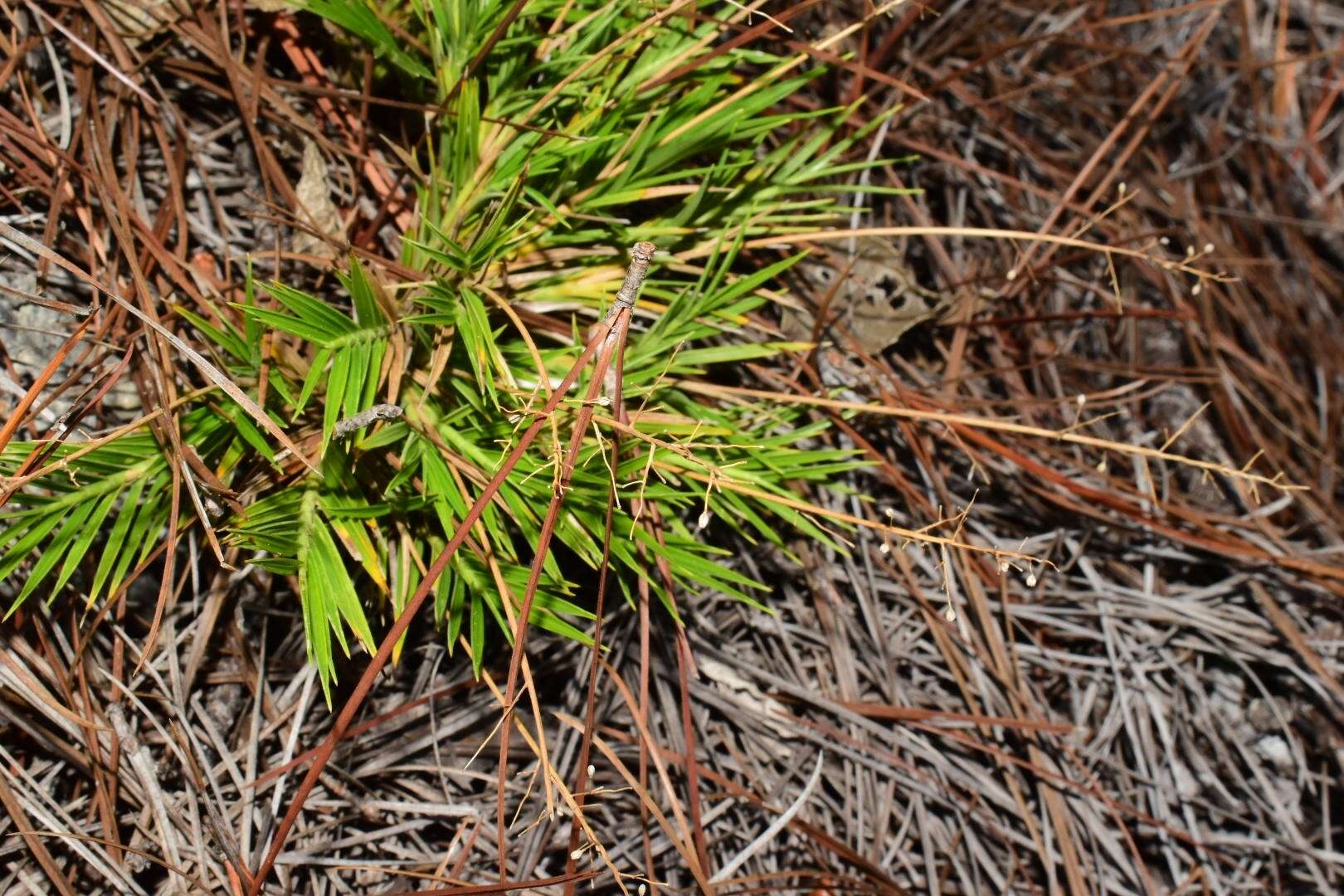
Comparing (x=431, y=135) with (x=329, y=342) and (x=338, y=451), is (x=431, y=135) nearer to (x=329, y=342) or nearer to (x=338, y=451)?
(x=329, y=342)

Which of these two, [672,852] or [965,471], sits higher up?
[965,471]

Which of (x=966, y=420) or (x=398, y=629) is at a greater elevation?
(x=966, y=420)

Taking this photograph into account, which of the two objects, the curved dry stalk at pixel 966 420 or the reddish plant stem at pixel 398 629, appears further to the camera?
the curved dry stalk at pixel 966 420

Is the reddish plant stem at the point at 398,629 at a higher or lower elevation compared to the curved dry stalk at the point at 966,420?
lower

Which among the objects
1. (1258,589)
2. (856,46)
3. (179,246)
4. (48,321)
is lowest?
(1258,589)

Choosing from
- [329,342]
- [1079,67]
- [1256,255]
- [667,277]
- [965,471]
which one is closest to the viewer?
[329,342]

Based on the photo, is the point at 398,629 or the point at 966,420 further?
the point at 966,420

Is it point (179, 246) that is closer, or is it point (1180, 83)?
point (179, 246)

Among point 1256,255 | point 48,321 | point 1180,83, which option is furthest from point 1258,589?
point 48,321

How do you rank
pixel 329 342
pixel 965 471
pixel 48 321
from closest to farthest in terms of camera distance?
pixel 329 342
pixel 48 321
pixel 965 471

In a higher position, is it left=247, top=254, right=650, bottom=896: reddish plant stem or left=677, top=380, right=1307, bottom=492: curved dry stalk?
left=677, top=380, right=1307, bottom=492: curved dry stalk

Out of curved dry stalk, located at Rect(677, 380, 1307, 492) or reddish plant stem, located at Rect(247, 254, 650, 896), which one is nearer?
reddish plant stem, located at Rect(247, 254, 650, 896)
